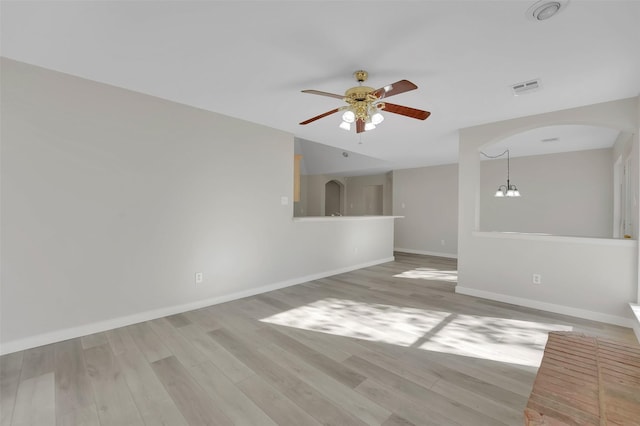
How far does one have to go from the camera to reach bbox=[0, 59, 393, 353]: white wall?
2357 millimetres

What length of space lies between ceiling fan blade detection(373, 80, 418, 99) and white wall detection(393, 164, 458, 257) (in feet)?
18.7

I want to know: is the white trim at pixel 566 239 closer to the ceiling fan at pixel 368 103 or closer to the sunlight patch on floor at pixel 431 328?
the sunlight patch on floor at pixel 431 328

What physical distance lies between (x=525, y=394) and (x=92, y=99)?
423 centimetres

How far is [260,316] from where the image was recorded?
3.15 meters

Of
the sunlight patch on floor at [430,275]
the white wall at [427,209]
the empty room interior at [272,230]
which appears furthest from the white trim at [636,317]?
the white wall at [427,209]

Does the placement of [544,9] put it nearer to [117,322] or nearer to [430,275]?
[117,322]

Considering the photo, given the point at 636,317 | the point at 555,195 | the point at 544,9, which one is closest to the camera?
the point at 544,9

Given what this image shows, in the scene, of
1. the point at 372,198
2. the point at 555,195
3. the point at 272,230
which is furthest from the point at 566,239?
the point at 372,198

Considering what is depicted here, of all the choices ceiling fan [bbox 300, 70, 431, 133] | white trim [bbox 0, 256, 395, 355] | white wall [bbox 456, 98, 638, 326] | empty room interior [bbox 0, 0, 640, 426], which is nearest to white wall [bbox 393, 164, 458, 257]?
empty room interior [bbox 0, 0, 640, 426]

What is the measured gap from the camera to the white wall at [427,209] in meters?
7.30

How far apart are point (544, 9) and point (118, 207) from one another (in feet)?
12.2

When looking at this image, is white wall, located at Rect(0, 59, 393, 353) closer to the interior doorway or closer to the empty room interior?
the empty room interior

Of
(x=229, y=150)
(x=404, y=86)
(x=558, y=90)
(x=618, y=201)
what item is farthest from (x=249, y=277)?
(x=618, y=201)

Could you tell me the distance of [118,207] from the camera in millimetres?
2830
